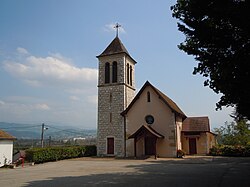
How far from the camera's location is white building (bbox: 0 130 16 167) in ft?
78.1

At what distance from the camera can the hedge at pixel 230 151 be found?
25.8m

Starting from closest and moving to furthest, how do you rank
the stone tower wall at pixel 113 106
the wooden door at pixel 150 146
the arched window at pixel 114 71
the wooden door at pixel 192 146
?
the wooden door at pixel 150 146, the stone tower wall at pixel 113 106, the wooden door at pixel 192 146, the arched window at pixel 114 71

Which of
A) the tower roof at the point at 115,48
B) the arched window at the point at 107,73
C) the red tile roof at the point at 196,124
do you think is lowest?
the red tile roof at the point at 196,124

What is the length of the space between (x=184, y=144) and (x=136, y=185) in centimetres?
1979

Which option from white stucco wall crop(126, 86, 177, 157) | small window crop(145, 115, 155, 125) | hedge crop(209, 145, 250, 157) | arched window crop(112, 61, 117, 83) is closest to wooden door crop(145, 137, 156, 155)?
white stucco wall crop(126, 86, 177, 157)

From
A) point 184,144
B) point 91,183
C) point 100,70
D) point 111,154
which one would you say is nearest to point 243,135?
point 184,144

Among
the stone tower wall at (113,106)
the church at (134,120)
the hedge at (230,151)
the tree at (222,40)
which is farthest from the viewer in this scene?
the stone tower wall at (113,106)

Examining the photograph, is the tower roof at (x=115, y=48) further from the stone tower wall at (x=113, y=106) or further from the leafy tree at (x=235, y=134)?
the leafy tree at (x=235, y=134)

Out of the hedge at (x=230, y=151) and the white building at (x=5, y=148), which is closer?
the white building at (x=5, y=148)

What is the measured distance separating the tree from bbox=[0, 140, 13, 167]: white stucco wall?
2039 cm

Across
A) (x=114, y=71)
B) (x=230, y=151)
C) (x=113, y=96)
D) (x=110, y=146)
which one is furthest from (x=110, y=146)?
(x=230, y=151)

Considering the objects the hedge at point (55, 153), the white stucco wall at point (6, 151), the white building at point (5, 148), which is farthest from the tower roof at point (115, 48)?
the white stucco wall at point (6, 151)

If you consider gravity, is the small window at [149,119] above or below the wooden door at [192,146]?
above

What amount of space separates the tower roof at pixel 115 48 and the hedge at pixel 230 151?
1457 cm
